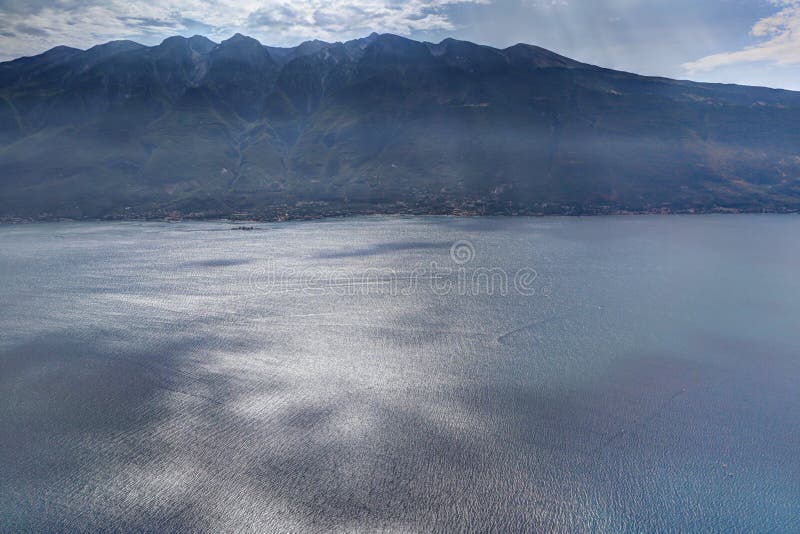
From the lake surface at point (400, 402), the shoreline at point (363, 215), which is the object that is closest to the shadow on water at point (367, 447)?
the lake surface at point (400, 402)

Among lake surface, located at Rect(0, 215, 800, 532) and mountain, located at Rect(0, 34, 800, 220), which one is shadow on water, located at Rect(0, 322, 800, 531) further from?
mountain, located at Rect(0, 34, 800, 220)

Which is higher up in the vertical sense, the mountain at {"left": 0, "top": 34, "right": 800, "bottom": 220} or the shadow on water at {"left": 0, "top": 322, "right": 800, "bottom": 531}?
the mountain at {"left": 0, "top": 34, "right": 800, "bottom": 220}

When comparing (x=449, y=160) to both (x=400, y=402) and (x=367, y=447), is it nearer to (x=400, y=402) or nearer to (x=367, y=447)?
(x=400, y=402)

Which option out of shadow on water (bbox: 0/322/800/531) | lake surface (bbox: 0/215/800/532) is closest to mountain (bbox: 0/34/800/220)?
lake surface (bbox: 0/215/800/532)

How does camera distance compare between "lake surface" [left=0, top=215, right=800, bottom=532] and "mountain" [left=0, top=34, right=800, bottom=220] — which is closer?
"lake surface" [left=0, top=215, right=800, bottom=532]

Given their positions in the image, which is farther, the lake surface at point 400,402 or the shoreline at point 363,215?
the shoreline at point 363,215

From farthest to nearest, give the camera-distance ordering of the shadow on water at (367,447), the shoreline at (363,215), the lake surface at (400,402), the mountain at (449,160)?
the mountain at (449,160) → the shoreline at (363,215) → the lake surface at (400,402) → the shadow on water at (367,447)

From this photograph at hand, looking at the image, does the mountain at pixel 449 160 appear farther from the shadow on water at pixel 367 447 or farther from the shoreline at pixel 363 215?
the shadow on water at pixel 367 447

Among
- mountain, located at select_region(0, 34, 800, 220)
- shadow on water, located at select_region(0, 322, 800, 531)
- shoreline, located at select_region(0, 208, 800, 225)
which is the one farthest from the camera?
mountain, located at select_region(0, 34, 800, 220)
